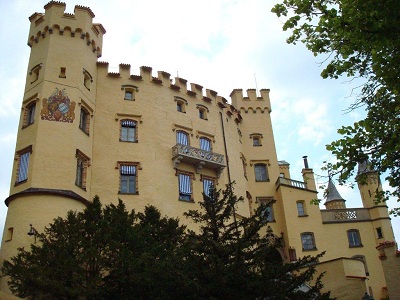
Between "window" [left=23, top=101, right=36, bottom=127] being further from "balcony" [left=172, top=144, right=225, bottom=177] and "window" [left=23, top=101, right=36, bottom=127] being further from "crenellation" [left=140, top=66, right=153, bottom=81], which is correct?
"balcony" [left=172, top=144, right=225, bottom=177]

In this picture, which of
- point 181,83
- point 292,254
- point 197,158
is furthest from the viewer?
point 181,83

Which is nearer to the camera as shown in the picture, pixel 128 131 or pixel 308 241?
pixel 128 131

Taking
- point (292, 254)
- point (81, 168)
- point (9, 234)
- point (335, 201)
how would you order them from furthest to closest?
point (335, 201) < point (292, 254) < point (81, 168) < point (9, 234)

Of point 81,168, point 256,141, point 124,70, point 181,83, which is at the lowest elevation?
point 81,168

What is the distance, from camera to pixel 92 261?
60.1ft

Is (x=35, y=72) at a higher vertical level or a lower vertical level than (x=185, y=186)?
higher

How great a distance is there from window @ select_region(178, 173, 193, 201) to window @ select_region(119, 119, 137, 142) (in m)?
4.19

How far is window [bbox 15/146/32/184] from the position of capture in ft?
84.4

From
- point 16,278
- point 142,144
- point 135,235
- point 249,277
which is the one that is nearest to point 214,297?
point 249,277

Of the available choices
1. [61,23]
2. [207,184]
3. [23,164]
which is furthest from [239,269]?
[61,23]

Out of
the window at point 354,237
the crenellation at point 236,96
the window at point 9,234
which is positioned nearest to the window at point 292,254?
the window at point 354,237

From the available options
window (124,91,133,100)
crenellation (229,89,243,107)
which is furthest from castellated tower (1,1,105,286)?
crenellation (229,89,243,107)

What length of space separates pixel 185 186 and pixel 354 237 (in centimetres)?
1611

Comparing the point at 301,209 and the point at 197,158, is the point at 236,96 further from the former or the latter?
the point at 197,158
